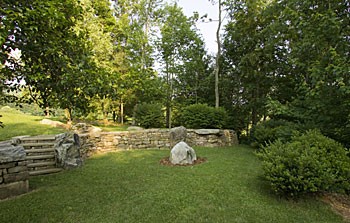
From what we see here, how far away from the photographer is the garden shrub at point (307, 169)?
3.19m

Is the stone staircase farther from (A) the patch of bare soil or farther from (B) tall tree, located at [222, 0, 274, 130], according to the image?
(B) tall tree, located at [222, 0, 274, 130]

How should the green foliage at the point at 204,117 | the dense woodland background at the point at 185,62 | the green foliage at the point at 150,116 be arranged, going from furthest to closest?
the green foliage at the point at 150,116, the green foliage at the point at 204,117, the dense woodland background at the point at 185,62

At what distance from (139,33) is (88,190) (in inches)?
510

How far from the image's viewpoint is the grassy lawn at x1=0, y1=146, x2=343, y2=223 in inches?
112

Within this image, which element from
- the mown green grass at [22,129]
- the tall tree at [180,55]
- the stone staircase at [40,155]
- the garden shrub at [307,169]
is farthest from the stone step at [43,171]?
the tall tree at [180,55]

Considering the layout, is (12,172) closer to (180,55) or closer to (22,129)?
(22,129)

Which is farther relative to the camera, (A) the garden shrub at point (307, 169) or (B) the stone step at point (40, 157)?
(B) the stone step at point (40, 157)

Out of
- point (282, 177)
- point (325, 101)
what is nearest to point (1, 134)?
point (282, 177)

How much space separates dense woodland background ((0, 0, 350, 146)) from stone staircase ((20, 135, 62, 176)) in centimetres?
209

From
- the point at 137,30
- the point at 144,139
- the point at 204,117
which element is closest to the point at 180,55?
the point at 137,30

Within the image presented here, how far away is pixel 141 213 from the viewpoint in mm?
2908

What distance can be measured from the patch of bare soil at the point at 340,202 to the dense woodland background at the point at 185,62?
1.68 meters

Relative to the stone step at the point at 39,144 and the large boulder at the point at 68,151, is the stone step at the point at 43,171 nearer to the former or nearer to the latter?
the large boulder at the point at 68,151

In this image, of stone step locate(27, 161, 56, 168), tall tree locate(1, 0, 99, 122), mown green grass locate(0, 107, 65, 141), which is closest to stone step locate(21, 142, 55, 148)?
stone step locate(27, 161, 56, 168)
